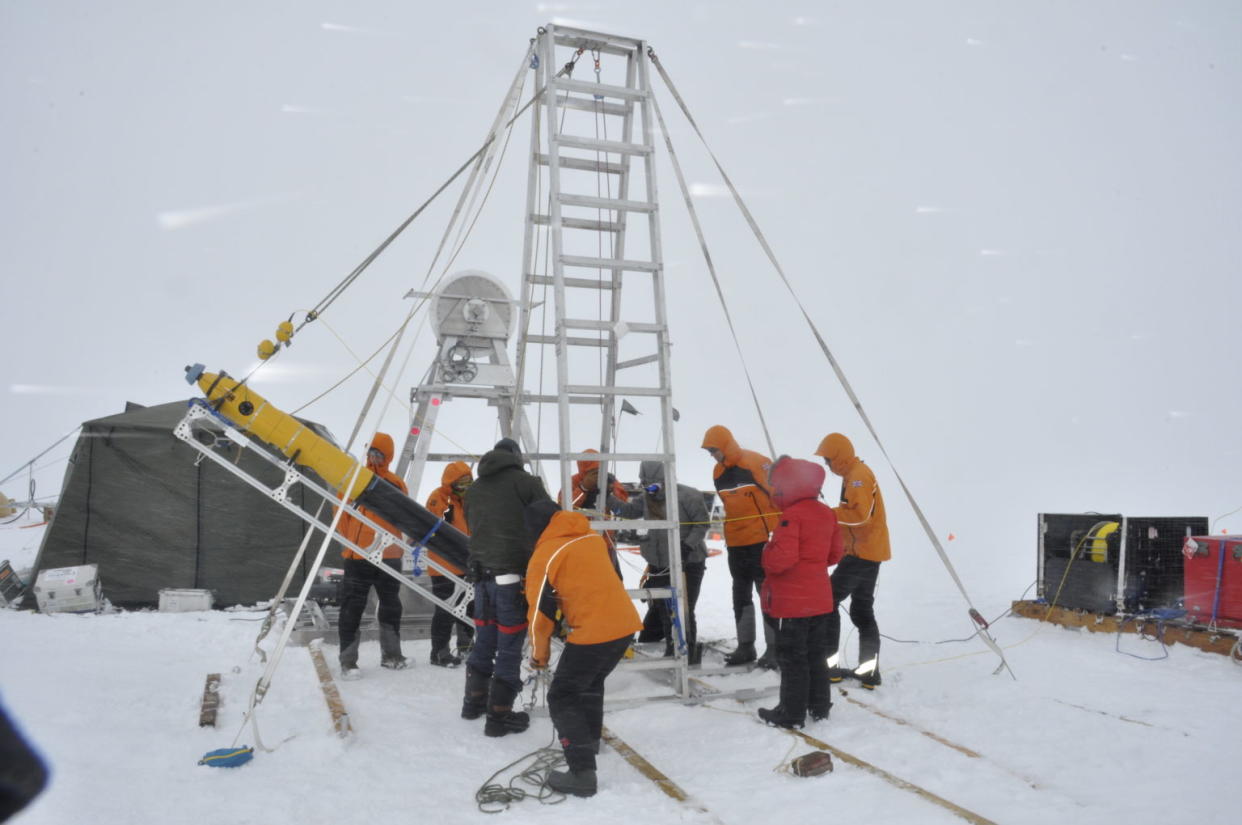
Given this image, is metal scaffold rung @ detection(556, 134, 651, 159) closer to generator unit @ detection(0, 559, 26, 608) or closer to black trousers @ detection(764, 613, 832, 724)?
black trousers @ detection(764, 613, 832, 724)

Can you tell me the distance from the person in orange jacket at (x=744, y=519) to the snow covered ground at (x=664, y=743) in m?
0.36

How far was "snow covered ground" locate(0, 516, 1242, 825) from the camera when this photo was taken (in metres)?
3.85

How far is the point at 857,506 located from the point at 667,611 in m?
2.13

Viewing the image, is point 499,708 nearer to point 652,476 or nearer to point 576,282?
point 652,476

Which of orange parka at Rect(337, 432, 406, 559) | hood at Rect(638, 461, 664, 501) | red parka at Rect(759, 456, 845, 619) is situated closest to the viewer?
red parka at Rect(759, 456, 845, 619)

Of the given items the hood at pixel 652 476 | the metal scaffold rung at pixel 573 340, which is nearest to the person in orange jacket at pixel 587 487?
the hood at pixel 652 476

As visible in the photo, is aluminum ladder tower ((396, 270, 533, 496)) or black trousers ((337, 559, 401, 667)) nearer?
black trousers ((337, 559, 401, 667))

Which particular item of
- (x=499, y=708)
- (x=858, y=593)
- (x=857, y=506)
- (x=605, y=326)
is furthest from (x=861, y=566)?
(x=499, y=708)

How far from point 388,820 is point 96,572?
24.6 feet

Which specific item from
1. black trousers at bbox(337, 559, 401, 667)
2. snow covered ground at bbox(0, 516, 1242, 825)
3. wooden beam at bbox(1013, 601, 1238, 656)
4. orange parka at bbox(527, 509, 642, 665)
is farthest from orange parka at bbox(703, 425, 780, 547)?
wooden beam at bbox(1013, 601, 1238, 656)

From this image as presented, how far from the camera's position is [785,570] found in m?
5.30

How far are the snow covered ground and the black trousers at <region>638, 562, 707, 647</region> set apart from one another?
63 centimetres

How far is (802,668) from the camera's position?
514 centimetres

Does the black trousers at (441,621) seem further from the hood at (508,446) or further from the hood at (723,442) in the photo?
the hood at (723,442)
